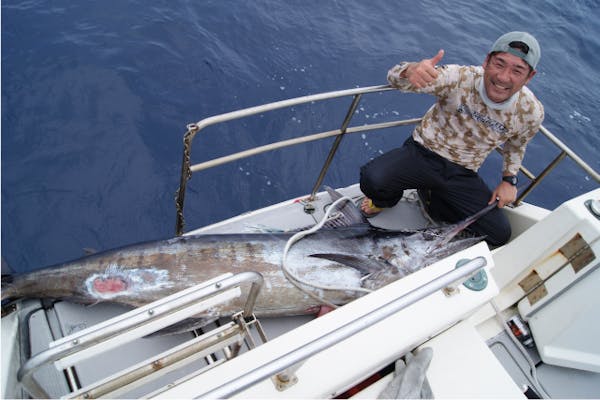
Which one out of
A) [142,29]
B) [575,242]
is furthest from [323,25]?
[575,242]

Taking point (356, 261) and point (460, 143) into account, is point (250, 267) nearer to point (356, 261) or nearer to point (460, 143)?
point (356, 261)

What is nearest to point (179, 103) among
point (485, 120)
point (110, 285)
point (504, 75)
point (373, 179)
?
point (373, 179)

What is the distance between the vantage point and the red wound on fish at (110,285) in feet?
7.24

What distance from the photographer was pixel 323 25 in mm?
6223

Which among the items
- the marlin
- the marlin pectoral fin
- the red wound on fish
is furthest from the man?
the red wound on fish

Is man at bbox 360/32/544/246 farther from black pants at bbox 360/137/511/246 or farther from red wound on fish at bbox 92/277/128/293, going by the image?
red wound on fish at bbox 92/277/128/293

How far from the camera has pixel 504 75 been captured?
97.1 inches

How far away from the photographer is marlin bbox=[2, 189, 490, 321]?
2189mm

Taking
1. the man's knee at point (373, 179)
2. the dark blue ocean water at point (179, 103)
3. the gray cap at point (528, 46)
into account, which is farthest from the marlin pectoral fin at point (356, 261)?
the dark blue ocean water at point (179, 103)

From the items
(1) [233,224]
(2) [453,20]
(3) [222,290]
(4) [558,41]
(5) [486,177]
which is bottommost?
(5) [486,177]

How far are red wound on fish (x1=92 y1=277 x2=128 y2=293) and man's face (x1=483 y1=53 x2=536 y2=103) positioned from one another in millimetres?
2464

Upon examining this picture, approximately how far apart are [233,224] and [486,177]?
3.61m

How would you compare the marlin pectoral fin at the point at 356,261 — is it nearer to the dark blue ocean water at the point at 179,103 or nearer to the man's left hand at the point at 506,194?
the man's left hand at the point at 506,194

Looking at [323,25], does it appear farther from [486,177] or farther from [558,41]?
[558,41]
